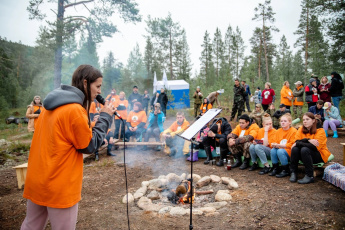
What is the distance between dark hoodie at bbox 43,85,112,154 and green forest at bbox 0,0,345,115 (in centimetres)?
960

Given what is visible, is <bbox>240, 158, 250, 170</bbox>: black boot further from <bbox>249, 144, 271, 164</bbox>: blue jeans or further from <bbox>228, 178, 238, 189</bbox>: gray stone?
<bbox>228, 178, 238, 189</bbox>: gray stone

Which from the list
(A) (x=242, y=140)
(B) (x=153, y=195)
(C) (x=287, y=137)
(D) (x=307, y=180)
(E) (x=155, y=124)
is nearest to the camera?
(B) (x=153, y=195)

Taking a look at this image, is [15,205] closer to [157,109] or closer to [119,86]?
[157,109]

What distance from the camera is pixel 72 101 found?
5.28 feet

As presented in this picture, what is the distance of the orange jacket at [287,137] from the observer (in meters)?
4.80

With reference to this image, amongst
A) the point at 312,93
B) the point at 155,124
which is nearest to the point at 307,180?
the point at 155,124

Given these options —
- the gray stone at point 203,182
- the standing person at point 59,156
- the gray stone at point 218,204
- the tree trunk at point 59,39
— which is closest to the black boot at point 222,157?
the gray stone at point 203,182

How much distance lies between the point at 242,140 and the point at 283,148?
934 mm

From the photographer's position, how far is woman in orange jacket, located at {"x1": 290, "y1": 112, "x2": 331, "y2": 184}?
4.36 metres

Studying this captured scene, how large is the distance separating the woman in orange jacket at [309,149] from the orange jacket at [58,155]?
4203 millimetres

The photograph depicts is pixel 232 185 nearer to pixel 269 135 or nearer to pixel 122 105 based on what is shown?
pixel 269 135

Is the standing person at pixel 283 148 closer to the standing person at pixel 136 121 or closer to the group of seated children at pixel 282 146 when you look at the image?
the group of seated children at pixel 282 146

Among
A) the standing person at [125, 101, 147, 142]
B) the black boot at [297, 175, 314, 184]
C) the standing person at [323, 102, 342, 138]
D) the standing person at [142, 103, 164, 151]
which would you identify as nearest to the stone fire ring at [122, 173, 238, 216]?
the black boot at [297, 175, 314, 184]

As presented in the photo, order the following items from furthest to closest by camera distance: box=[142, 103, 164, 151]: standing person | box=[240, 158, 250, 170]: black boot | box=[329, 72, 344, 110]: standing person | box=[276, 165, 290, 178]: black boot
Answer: box=[329, 72, 344, 110]: standing person, box=[142, 103, 164, 151]: standing person, box=[240, 158, 250, 170]: black boot, box=[276, 165, 290, 178]: black boot
